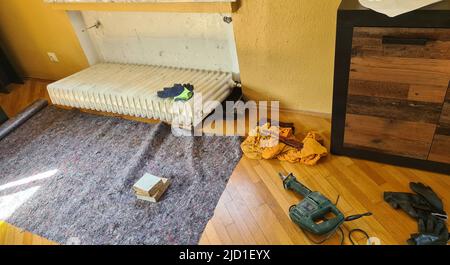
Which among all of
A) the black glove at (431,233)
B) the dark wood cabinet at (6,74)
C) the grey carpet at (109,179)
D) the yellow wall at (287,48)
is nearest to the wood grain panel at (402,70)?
the yellow wall at (287,48)

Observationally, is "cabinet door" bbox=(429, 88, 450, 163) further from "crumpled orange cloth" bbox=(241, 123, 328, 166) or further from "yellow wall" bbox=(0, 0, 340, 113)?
"yellow wall" bbox=(0, 0, 340, 113)

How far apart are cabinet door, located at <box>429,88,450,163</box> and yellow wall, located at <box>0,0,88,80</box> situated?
2.74 m

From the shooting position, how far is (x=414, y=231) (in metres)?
1.32

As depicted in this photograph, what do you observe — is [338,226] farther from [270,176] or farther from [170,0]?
[170,0]

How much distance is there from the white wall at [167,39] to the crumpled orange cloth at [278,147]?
616mm

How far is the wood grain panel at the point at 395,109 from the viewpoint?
1382 millimetres

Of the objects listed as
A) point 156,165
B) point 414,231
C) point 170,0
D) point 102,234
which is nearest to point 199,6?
point 170,0

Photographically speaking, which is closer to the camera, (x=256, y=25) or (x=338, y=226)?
(x=338, y=226)

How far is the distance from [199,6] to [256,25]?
0.37 meters

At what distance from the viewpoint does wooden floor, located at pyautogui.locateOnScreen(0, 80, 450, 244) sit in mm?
1374

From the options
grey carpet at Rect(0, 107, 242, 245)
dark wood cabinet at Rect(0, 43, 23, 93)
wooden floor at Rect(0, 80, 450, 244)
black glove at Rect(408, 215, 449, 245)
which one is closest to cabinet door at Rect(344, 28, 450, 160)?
wooden floor at Rect(0, 80, 450, 244)

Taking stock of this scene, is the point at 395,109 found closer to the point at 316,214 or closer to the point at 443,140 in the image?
the point at 443,140

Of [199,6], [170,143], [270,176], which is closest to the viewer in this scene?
[270,176]

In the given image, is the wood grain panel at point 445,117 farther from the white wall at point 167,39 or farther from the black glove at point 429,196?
the white wall at point 167,39
